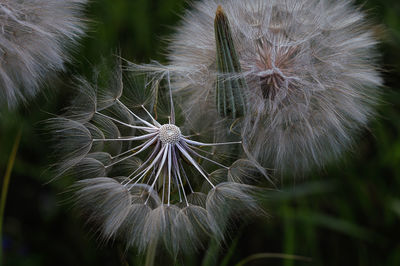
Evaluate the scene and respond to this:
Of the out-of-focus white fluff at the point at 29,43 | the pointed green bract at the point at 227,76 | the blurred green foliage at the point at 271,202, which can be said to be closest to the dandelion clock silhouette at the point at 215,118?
the pointed green bract at the point at 227,76

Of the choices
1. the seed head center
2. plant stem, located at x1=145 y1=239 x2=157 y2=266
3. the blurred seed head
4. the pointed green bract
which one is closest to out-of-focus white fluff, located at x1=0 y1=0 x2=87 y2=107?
the blurred seed head

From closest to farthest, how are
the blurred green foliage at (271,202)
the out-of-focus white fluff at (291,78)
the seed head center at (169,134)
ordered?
the seed head center at (169,134) < the out-of-focus white fluff at (291,78) < the blurred green foliage at (271,202)

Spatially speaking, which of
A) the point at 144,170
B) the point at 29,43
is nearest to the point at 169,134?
the point at 144,170

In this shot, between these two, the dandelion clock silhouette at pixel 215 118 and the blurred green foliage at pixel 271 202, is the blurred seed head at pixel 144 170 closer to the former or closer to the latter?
the dandelion clock silhouette at pixel 215 118

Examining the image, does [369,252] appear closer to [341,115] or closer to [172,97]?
[341,115]

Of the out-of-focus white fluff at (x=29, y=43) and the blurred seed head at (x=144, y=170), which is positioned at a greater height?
the out-of-focus white fluff at (x=29, y=43)

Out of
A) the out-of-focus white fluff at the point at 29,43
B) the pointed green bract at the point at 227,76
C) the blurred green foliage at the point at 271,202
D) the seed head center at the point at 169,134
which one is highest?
the out-of-focus white fluff at the point at 29,43

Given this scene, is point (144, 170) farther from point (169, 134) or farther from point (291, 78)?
point (291, 78)
